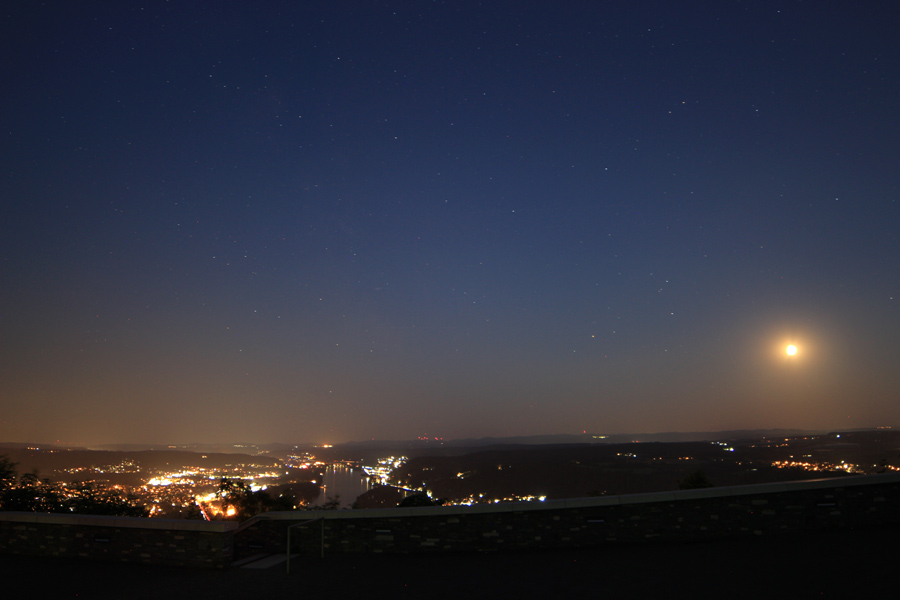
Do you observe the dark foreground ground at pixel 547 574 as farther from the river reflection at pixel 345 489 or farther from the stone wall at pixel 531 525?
the river reflection at pixel 345 489

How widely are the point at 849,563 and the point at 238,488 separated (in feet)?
65.3

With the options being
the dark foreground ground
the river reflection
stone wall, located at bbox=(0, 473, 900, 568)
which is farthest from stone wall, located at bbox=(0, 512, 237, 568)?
the river reflection

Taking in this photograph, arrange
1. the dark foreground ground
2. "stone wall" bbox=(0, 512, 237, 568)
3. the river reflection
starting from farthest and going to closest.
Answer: the river reflection
"stone wall" bbox=(0, 512, 237, 568)
the dark foreground ground

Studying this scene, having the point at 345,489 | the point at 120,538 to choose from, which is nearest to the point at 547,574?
the point at 120,538

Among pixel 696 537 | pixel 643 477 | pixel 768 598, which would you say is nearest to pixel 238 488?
pixel 696 537

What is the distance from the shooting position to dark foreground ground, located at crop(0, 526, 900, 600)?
6.90 meters

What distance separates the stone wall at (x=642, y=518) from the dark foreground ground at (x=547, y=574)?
1.03 ft

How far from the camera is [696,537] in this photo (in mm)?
9594

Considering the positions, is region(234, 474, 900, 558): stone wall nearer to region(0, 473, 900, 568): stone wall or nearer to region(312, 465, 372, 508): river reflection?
region(0, 473, 900, 568): stone wall

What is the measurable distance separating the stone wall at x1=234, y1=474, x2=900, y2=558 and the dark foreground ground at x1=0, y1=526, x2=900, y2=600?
315 millimetres

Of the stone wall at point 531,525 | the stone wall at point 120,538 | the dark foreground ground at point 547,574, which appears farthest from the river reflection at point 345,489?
the dark foreground ground at point 547,574

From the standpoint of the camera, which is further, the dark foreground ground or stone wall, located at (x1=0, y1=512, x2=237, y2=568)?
stone wall, located at (x1=0, y1=512, x2=237, y2=568)

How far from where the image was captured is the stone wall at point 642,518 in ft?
31.7

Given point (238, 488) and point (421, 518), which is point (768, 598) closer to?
point (421, 518)
